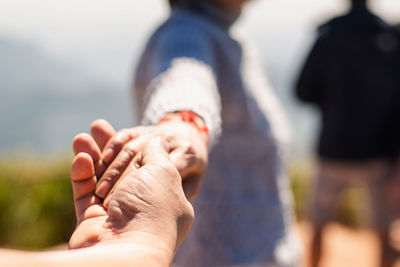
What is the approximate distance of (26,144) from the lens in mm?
8219

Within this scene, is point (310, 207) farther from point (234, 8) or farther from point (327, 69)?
point (234, 8)

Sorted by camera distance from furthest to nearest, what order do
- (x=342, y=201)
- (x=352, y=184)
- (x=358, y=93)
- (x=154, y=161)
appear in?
(x=342, y=201) < (x=352, y=184) < (x=358, y=93) < (x=154, y=161)

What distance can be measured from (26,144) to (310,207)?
5938 mm

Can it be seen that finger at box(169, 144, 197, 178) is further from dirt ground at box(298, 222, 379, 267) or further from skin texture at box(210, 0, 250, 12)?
dirt ground at box(298, 222, 379, 267)

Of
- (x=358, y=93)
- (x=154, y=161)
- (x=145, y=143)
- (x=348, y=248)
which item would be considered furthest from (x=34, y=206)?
(x=154, y=161)

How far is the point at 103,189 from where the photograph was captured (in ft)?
3.30

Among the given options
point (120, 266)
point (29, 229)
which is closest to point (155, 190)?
point (120, 266)

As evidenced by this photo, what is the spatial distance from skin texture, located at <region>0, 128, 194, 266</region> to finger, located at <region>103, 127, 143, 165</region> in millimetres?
69

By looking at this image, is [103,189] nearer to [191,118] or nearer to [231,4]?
[191,118]

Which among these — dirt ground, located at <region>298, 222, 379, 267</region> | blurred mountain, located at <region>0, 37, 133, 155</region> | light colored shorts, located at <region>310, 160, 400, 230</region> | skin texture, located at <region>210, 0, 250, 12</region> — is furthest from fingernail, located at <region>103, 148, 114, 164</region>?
blurred mountain, located at <region>0, 37, 133, 155</region>

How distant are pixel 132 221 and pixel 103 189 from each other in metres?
0.22

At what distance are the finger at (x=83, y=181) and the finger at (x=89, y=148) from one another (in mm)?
42

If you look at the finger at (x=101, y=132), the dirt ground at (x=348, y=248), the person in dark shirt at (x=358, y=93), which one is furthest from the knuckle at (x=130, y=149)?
the dirt ground at (x=348, y=248)

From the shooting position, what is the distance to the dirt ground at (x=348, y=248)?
6617 mm
